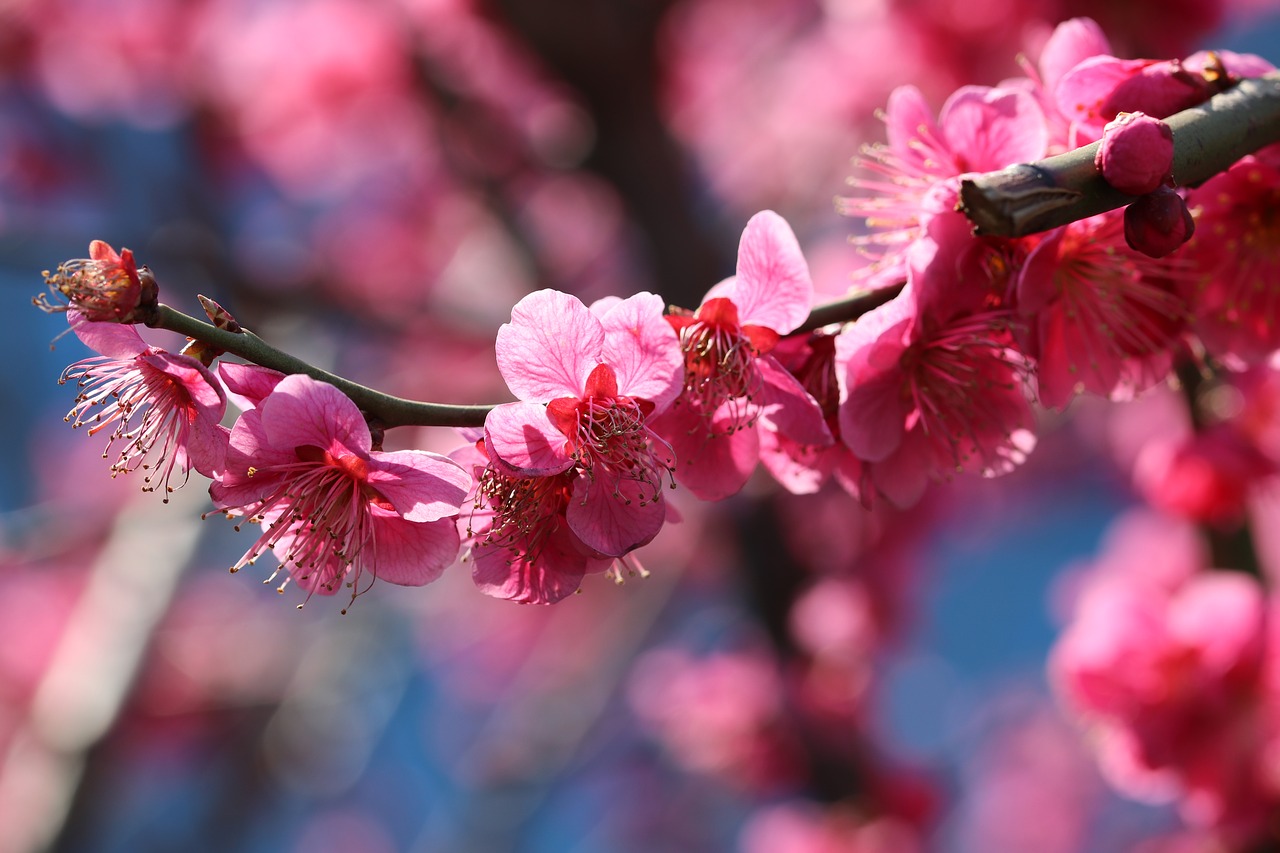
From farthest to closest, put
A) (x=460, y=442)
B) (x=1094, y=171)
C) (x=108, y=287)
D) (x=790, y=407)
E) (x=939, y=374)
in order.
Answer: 1. (x=460, y=442)
2. (x=939, y=374)
3. (x=790, y=407)
4. (x=1094, y=171)
5. (x=108, y=287)

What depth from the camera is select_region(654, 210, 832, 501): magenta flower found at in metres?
1.01

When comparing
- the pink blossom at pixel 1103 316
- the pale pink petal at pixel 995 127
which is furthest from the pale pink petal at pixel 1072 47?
the pink blossom at pixel 1103 316

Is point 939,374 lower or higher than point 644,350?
lower

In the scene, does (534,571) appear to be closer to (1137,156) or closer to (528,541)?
(528,541)

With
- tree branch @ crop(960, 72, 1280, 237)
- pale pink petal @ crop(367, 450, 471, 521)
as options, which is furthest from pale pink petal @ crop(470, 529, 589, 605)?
tree branch @ crop(960, 72, 1280, 237)

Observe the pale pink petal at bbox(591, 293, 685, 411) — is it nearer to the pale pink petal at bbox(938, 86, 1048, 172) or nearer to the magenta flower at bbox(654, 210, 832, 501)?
the magenta flower at bbox(654, 210, 832, 501)

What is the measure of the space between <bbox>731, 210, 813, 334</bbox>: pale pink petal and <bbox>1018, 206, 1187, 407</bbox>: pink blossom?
0.30 meters

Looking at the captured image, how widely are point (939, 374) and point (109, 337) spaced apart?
87cm

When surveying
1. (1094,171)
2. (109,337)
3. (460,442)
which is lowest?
(460,442)

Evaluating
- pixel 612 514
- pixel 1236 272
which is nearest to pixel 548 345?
pixel 612 514

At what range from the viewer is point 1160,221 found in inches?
36.3

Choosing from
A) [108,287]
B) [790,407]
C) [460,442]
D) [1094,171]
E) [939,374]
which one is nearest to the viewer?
[108,287]

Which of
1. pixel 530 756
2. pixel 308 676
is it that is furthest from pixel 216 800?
pixel 530 756

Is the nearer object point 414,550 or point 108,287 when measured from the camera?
point 108,287
